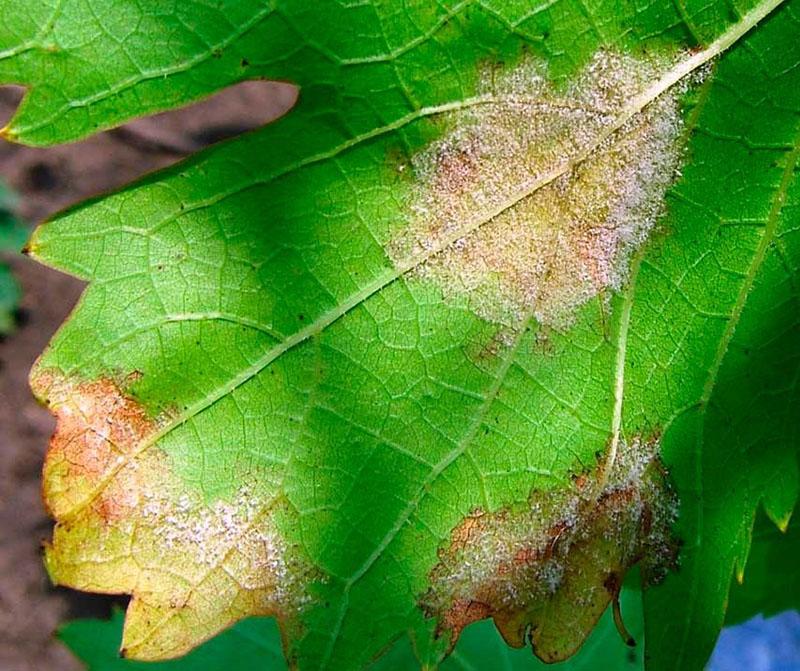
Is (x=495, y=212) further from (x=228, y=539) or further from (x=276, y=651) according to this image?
(x=276, y=651)

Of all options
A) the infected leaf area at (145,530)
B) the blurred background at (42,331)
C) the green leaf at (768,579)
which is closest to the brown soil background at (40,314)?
the blurred background at (42,331)

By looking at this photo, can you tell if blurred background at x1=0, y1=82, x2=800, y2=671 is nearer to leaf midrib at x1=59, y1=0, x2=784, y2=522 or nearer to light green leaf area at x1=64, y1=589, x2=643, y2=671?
light green leaf area at x1=64, y1=589, x2=643, y2=671

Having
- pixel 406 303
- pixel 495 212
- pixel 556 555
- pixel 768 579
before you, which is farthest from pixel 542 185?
pixel 768 579

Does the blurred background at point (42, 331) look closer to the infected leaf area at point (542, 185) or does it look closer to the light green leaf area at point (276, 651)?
the light green leaf area at point (276, 651)

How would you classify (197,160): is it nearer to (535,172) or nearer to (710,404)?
(535,172)

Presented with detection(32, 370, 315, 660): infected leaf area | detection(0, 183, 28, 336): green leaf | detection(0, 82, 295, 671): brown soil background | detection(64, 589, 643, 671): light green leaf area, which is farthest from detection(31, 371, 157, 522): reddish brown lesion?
detection(0, 183, 28, 336): green leaf

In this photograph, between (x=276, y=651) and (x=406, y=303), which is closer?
(x=406, y=303)

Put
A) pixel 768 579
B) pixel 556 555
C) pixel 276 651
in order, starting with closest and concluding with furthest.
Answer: pixel 556 555 → pixel 768 579 → pixel 276 651
